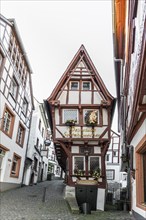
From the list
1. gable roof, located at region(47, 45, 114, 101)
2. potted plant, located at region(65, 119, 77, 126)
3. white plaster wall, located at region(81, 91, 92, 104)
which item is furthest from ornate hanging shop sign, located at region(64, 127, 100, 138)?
gable roof, located at region(47, 45, 114, 101)

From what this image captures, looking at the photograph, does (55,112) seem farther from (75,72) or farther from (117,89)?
(117,89)

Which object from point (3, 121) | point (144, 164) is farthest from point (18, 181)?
point (144, 164)

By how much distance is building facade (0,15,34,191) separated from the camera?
47.1ft

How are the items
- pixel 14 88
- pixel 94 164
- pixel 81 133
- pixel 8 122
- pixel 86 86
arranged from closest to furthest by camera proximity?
pixel 94 164 → pixel 81 133 → pixel 86 86 → pixel 8 122 → pixel 14 88

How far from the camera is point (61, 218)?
8.27 meters

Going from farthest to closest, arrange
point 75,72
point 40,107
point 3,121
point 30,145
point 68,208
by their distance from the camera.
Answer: point 40,107
point 30,145
point 75,72
point 3,121
point 68,208

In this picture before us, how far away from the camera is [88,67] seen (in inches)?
632

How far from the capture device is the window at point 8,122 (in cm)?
1501

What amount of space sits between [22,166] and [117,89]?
995 centimetres

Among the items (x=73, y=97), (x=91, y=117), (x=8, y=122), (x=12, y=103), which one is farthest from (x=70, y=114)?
(x=8, y=122)

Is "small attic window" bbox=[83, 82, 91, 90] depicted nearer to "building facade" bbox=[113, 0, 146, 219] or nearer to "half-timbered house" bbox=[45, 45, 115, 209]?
"half-timbered house" bbox=[45, 45, 115, 209]

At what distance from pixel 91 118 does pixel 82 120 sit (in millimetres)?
616

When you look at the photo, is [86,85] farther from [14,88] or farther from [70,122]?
[14,88]

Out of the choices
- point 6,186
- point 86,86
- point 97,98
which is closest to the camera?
point 97,98
